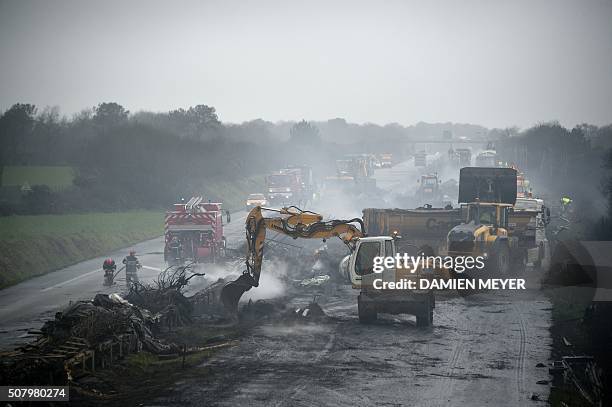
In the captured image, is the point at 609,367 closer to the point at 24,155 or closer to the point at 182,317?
the point at 182,317

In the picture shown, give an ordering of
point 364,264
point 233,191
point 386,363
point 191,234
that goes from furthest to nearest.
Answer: point 233,191, point 191,234, point 364,264, point 386,363

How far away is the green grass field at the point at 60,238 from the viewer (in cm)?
3912

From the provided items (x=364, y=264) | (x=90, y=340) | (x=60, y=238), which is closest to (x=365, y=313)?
(x=364, y=264)

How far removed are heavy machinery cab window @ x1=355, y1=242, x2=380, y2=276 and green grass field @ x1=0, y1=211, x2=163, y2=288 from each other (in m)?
18.2

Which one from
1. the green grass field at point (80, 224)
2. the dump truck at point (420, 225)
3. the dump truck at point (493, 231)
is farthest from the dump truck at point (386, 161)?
the dump truck at point (420, 225)

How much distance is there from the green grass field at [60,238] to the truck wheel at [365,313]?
17935mm

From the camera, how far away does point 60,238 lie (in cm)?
4547

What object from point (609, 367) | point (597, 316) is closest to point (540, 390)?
point (609, 367)

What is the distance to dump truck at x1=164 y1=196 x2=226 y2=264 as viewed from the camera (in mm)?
39250

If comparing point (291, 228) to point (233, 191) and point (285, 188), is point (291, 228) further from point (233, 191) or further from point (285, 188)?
point (233, 191)

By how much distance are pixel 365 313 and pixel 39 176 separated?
160 ft

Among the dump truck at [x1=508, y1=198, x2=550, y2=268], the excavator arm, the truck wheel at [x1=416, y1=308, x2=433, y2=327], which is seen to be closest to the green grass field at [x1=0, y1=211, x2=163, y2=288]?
the excavator arm

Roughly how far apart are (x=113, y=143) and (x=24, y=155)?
8.34m

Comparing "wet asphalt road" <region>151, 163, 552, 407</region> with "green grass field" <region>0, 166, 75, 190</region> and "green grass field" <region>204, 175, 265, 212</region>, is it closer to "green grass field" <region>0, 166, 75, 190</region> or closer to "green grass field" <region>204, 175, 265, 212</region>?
"green grass field" <region>0, 166, 75, 190</region>
